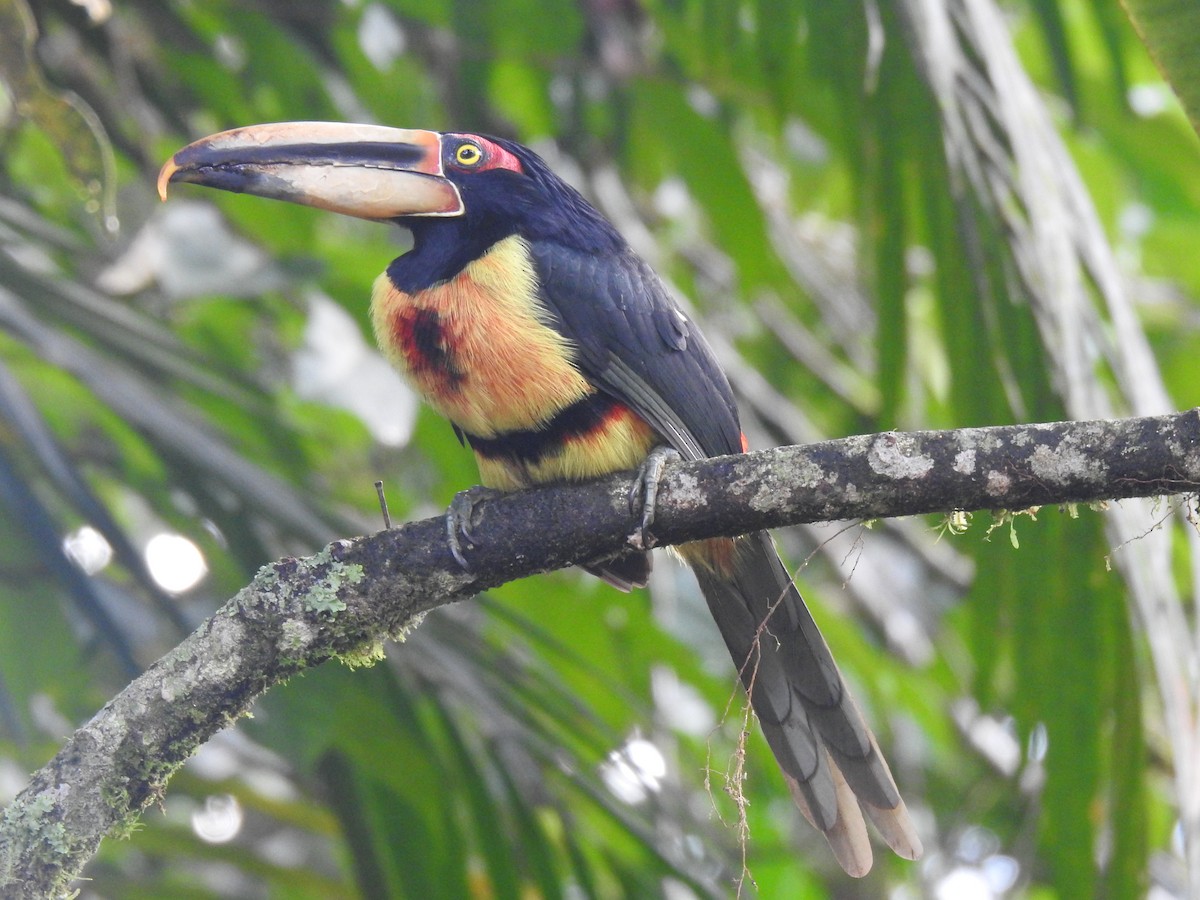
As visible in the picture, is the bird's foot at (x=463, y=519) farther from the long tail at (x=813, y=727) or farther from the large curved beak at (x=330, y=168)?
the large curved beak at (x=330, y=168)

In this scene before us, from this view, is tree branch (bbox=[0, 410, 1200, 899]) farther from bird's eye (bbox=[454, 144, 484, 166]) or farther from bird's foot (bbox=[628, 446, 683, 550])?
bird's eye (bbox=[454, 144, 484, 166])

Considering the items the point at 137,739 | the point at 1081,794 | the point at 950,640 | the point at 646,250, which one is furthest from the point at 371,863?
the point at 950,640

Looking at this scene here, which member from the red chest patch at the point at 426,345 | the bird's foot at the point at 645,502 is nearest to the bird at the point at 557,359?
the red chest patch at the point at 426,345

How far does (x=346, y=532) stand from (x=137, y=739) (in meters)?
0.92

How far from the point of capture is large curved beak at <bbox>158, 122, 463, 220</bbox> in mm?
2670

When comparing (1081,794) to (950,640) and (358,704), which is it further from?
(950,640)

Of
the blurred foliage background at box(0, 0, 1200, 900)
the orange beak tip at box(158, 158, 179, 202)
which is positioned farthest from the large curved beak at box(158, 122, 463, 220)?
the blurred foliage background at box(0, 0, 1200, 900)

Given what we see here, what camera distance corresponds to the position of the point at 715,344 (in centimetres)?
491

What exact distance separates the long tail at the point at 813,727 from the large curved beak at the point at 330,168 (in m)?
0.99

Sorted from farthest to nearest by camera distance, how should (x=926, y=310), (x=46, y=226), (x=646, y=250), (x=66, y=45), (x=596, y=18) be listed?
(x=926, y=310)
(x=646, y=250)
(x=596, y=18)
(x=66, y=45)
(x=46, y=226)

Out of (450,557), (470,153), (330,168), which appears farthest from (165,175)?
(450,557)

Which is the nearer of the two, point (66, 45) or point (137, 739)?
point (137, 739)

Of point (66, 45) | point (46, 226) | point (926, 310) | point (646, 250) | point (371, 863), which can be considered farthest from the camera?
point (926, 310)

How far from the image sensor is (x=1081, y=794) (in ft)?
7.16
